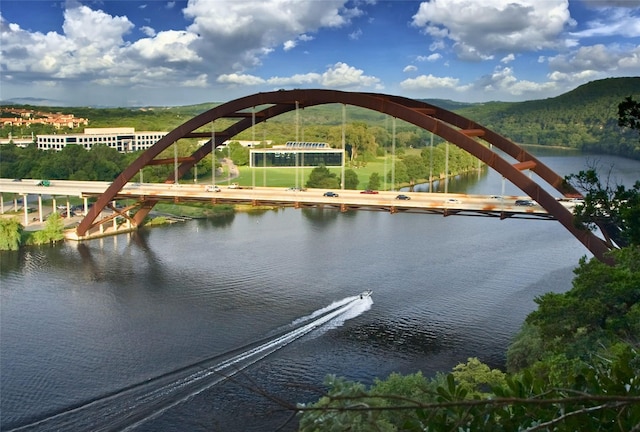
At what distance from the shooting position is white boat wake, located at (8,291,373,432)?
40.0 ft

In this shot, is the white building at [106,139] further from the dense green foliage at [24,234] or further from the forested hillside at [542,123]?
the dense green foliage at [24,234]

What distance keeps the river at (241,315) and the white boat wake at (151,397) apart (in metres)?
0.04

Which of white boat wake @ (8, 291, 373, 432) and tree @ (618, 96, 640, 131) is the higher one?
tree @ (618, 96, 640, 131)

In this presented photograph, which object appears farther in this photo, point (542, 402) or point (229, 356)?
point (229, 356)

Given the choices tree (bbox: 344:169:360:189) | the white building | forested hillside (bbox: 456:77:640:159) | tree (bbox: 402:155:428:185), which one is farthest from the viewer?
forested hillside (bbox: 456:77:640:159)

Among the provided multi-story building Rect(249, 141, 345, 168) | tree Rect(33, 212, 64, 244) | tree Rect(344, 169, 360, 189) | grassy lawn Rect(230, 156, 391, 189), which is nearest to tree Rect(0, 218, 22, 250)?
tree Rect(33, 212, 64, 244)

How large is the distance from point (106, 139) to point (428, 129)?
49.5 m

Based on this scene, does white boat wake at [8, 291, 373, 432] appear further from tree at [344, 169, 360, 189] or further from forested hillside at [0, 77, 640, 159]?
forested hillside at [0, 77, 640, 159]

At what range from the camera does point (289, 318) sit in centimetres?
1825

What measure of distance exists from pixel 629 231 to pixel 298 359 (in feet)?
26.3

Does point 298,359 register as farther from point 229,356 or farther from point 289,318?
point 289,318

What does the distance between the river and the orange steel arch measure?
284 centimetres

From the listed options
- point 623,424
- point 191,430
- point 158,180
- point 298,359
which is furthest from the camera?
point 158,180

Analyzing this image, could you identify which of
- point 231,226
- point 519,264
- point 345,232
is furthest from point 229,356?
point 231,226
